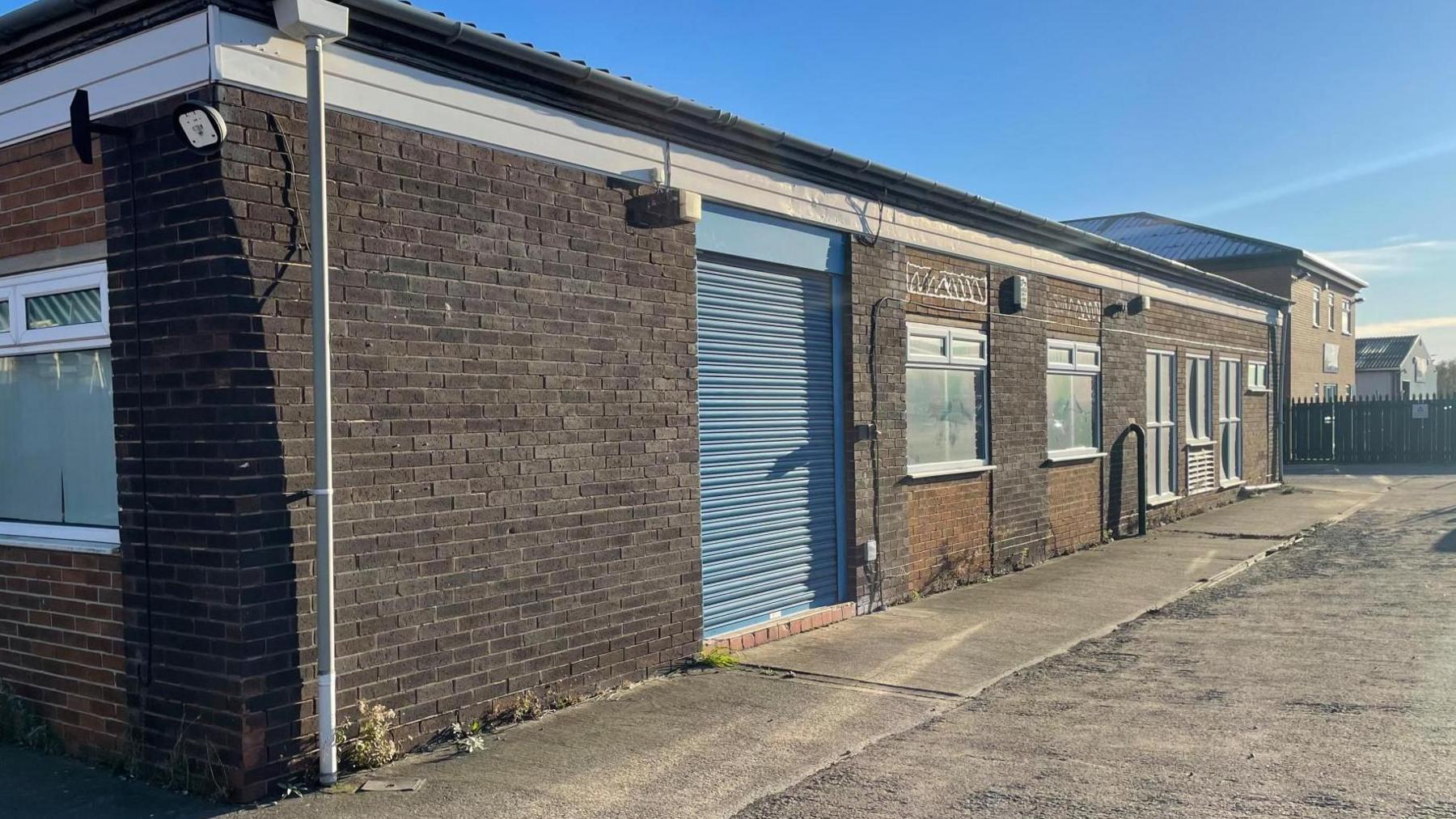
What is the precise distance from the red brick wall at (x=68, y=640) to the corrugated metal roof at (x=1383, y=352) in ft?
190

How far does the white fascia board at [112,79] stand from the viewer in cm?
504

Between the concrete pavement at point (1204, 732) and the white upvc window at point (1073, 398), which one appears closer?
Answer: the concrete pavement at point (1204, 732)

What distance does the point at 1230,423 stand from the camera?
1969cm

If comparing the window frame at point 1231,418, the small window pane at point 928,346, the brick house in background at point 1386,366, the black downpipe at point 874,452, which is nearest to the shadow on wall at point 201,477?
the black downpipe at point 874,452

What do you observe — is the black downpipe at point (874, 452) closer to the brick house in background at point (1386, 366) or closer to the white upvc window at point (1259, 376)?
the white upvc window at point (1259, 376)

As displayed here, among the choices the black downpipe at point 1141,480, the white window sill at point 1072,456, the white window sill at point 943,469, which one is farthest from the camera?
the black downpipe at point 1141,480

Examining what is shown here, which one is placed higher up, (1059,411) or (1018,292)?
(1018,292)

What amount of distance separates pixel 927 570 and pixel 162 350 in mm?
7228

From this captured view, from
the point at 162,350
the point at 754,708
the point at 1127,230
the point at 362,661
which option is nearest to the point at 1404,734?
the point at 754,708

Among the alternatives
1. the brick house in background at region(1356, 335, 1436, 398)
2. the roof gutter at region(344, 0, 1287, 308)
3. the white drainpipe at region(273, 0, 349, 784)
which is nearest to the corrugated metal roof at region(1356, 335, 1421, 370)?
the brick house in background at region(1356, 335, 1436, 398)

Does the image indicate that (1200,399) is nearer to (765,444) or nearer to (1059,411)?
(1059,411)

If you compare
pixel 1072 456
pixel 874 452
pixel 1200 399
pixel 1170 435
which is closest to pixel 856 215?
pixel 874 452

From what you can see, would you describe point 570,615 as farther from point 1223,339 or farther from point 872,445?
point 1223,339

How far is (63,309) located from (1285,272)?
3568 centimetres
